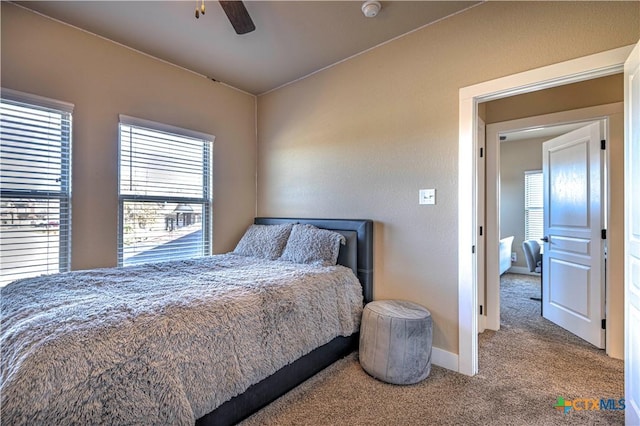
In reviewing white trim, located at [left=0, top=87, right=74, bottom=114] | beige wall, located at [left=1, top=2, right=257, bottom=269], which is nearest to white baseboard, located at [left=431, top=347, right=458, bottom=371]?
beige wall, located at [left=1, top=2, right=257, bottom=269]

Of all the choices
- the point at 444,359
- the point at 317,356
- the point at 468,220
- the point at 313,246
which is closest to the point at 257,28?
the point at 313,246

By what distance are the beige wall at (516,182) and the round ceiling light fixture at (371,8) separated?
16.9ft

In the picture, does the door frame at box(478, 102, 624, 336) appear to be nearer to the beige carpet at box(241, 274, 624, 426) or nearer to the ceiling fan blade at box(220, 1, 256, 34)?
the beige carpet at box(241, 274, 624, 426)

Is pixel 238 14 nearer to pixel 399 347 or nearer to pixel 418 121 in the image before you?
pixel 418 121

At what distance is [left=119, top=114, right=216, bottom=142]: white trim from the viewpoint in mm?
2627

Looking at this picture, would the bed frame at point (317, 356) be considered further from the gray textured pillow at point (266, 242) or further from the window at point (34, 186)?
the window at point (34, 186)

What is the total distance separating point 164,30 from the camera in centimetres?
240

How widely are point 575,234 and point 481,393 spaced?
6.69 feet

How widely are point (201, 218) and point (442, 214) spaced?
2.54m

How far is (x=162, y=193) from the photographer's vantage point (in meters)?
2.94

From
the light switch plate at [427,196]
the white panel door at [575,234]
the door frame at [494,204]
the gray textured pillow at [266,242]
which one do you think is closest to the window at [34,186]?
the gray textured pillow at [266,242]

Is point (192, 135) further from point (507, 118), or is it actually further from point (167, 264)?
point (507, 118)

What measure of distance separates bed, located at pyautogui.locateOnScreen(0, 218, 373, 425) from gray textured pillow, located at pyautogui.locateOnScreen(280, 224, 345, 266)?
14cm

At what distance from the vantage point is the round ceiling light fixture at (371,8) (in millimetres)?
2078
